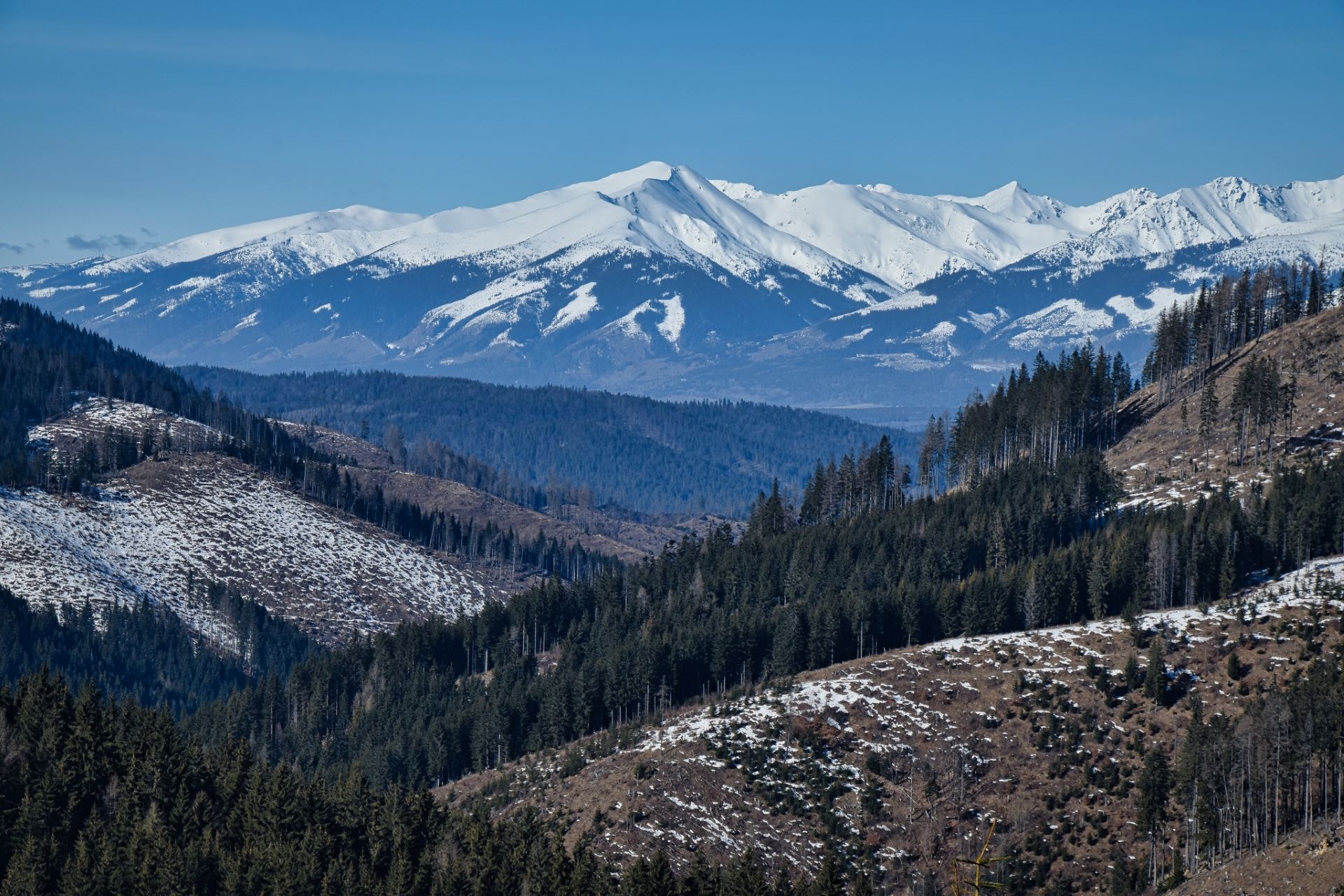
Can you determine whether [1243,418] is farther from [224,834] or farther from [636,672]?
[224,834]

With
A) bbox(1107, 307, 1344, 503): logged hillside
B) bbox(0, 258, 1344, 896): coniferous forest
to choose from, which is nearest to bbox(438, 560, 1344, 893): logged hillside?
bbox(0, 258, 1344, 896): coniferous forest

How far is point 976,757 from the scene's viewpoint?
369ft

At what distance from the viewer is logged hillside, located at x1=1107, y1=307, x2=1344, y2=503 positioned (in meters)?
158

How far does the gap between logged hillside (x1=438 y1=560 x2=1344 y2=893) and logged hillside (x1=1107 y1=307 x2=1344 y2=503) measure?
3108cm

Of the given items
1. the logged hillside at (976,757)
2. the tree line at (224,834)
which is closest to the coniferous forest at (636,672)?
the tree line at (224,834)

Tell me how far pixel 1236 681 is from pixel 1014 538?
134 ft

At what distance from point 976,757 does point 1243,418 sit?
66.5 metres

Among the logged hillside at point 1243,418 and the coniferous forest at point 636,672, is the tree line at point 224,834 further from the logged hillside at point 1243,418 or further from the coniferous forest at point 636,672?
the logged hillside at point 1243,418

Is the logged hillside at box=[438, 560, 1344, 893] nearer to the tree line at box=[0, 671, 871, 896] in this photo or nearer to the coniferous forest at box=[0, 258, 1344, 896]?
the coniferous forest at box=[0, 258, 1344, 896]

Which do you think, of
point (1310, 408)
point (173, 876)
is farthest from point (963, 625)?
point (173, 876)

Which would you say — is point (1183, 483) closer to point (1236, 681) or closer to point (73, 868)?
point (1236, 681)

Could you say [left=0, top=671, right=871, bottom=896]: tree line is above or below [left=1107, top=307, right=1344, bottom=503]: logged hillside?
below

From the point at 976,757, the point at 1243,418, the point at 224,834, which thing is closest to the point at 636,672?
the point at 976,757

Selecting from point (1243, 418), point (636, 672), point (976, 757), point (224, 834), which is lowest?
point (976, 757)
